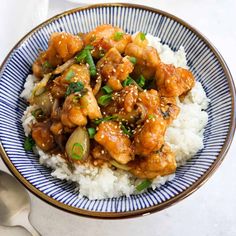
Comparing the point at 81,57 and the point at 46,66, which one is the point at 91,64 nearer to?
the point at 81,57

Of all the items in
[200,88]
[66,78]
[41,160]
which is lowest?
[41,160]

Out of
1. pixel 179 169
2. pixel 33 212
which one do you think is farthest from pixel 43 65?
pixel 179 169

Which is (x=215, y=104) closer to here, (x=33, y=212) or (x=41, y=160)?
(x=41, y=160)

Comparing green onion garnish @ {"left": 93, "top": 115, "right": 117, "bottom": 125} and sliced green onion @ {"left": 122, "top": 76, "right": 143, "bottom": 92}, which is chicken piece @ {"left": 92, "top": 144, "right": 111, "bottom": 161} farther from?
sliced green onion @ {"left": 122, "top": 76, "right": 143, "bottom": 92}

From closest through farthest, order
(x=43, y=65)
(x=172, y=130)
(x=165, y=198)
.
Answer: (x=165, y=198)
(x=172, y=130)
(x=43, y=65)

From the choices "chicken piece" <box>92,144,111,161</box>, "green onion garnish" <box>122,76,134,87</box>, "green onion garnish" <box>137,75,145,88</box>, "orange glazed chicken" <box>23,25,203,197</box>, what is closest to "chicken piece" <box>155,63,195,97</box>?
"orange glazed chicken" <box>23,25,203,197</box>

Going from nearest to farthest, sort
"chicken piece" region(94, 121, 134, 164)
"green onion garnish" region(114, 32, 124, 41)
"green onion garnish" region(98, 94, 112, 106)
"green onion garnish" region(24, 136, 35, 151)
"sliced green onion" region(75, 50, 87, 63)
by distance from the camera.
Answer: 1. "chicken piece" region(94, 121, 134, 164)
2. "green onion garnish" region(98, 94, 112, 106)
3. "green onion garnish" region(24, 136, 35, 151)
4. "sliced green onion" region(75, 50, 87, 63)
5. "green onion garnish" region(114, 32, 124, 41)

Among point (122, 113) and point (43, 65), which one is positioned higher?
point (122, 113)

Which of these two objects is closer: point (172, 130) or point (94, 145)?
point (94, 145)

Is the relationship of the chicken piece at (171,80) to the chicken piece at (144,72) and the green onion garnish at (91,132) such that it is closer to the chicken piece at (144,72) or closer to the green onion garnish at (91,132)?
the chicken piece at (144,72)
